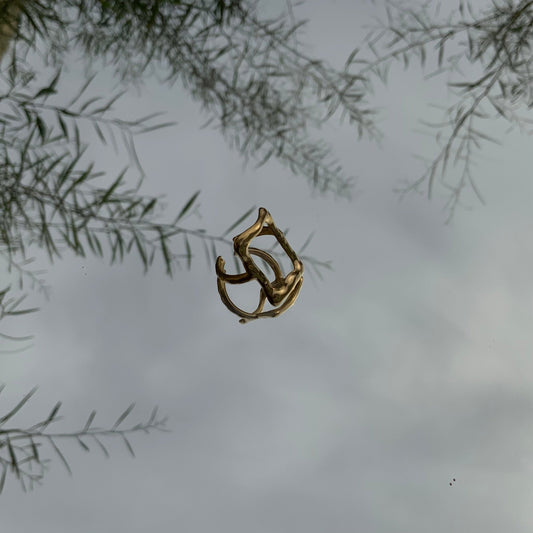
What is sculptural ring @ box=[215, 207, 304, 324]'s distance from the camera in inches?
31.9

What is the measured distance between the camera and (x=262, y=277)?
807 millimetres

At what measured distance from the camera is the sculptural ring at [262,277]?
31.9 inches

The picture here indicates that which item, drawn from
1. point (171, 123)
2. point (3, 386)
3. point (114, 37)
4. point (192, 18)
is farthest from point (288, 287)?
point (114, 37)

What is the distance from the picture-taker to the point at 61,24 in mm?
1011

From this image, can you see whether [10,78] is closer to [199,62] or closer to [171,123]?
[171,123]

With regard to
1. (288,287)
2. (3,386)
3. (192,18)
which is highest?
(192,18)

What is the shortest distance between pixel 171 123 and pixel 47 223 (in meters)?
0.19

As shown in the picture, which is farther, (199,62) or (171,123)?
(199,62)

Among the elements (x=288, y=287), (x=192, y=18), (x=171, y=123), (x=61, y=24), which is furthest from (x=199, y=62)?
(x=288, y=287)

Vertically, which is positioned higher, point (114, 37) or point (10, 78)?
point (114, 37)

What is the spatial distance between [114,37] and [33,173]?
0.34m

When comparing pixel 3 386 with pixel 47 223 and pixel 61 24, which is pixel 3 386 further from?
pixel 61 24

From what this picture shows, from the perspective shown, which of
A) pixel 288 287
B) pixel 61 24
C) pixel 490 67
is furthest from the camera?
pixel 490 67

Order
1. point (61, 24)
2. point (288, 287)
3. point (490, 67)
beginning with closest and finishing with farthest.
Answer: point (288, 287) < point (61, 24) < point (490, 67)
